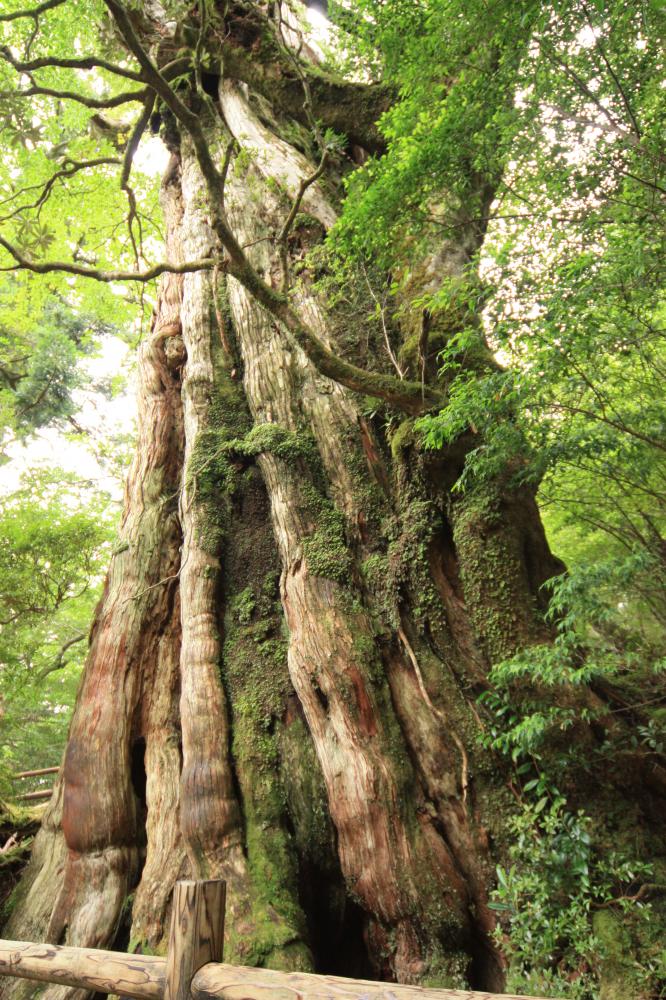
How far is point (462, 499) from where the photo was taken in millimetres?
3656

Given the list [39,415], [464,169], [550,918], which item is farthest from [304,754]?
[39,415]

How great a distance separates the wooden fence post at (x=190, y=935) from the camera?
1904 millimetres

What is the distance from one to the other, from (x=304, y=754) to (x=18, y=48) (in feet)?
26.4

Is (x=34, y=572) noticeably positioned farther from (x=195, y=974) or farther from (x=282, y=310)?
(x=195, y=974)

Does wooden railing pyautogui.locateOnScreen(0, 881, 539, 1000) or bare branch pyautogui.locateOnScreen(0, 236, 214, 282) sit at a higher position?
bare branch pyautogui.locateOnScreen(0, 236, 214, 282)

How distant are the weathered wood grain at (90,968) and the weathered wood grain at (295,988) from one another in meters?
0.26

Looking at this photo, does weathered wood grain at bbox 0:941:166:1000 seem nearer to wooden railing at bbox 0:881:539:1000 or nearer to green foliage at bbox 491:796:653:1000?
wooden railing at bbox 0:881:539:1000

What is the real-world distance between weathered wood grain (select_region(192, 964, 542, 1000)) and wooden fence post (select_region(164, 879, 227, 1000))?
39 mm

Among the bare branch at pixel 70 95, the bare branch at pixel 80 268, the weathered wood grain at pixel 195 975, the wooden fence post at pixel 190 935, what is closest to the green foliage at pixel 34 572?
the bare branch at pixel 80 268

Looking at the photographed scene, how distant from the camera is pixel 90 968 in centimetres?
219

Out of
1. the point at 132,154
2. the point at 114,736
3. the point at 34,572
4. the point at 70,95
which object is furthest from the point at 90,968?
the point at 132,154

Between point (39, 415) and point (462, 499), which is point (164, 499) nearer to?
point (462, 499)

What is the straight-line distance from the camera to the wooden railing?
1618 mm

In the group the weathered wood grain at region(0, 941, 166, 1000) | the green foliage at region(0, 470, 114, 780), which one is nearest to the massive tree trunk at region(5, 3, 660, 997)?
the weathered wood grain at region(0, 941, 166, 1000)
